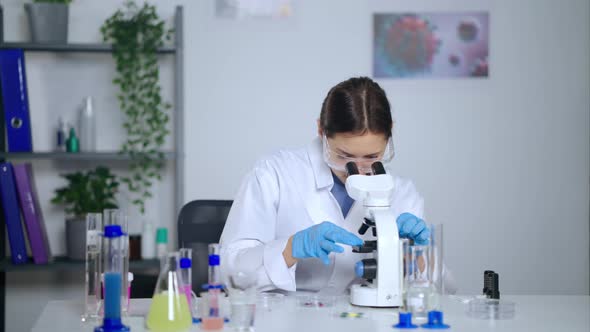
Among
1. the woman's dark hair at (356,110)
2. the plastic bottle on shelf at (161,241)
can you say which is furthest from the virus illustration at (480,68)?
the plastic bottle on shelf at (161,241)

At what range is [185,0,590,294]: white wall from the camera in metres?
3.55

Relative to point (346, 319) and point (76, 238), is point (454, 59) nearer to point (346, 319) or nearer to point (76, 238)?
point (76, 238)

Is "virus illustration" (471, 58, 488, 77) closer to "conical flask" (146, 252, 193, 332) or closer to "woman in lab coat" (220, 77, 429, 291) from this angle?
"woman in lab coat" (220, 77, 429, 291)

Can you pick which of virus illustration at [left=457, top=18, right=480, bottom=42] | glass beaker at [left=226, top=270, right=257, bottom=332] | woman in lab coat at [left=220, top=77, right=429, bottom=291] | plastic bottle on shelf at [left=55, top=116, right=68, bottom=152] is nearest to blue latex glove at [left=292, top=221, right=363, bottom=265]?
woman in lab coat at [left=220, top=77, right=429, bottom=291]

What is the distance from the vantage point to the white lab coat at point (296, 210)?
2311mm

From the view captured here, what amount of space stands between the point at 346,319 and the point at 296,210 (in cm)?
62

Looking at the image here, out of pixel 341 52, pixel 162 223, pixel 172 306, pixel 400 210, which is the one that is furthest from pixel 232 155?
pixel 172 306

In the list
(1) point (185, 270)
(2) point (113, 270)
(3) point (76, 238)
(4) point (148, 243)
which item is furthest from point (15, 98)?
(1) point (185, 270)

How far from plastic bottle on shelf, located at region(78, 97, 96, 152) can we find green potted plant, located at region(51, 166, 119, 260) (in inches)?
4.2

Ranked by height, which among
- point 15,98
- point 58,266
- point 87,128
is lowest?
point 58,266

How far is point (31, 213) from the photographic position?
325cm

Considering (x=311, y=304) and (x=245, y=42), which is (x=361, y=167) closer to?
(x=311, y=304)

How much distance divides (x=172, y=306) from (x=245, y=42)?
6.77 ft

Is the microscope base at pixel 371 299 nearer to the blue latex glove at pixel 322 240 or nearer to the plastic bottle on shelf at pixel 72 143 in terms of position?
the blue latex glove at pixel 322 240
